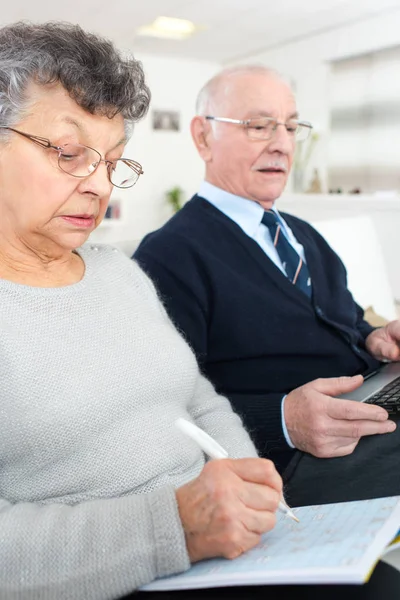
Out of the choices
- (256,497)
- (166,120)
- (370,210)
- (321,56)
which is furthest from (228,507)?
(166,120)

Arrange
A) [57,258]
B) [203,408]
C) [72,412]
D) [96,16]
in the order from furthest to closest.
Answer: [96,16]
[203,408]
[57,258]
[72,412]

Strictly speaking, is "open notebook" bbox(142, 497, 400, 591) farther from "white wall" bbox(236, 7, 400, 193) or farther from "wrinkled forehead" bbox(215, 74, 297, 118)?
Answer: "white wall" bbox(236, 7, 400, 193)

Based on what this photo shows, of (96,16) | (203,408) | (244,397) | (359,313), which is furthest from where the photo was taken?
(96,16)

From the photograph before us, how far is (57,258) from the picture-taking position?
105 centimetres

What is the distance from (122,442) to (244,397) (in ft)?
1.73

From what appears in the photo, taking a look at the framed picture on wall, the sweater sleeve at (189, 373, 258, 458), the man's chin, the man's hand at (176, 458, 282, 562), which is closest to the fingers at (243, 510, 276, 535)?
the man's hand at (176, 458, 282, 562)

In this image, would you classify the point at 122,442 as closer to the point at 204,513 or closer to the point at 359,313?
the point at 204,513

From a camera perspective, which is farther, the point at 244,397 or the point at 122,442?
the point at 244,397

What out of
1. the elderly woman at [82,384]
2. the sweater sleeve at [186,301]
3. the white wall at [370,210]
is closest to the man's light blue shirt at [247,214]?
the sweater sleeve at [186,301]

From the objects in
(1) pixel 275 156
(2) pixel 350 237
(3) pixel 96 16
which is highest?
(3) pixel 96 16

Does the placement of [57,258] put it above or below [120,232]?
above

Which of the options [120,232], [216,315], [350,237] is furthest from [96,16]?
[216,315]

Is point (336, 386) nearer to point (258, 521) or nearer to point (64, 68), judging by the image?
point (258, 521)

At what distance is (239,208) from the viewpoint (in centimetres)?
172
